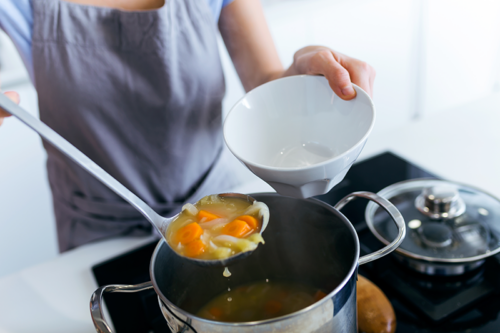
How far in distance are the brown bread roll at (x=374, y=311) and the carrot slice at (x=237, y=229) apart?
0.68ft

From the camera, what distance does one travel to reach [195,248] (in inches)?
21.8

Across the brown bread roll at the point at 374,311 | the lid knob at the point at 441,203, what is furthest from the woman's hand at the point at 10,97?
the lid knob at the point at 441,203

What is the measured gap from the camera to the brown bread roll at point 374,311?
1.94 ft

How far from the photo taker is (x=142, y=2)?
848 mm

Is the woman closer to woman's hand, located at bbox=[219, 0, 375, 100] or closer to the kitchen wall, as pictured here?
woman's hand, located at bbox=[219, 0, 375, 100]

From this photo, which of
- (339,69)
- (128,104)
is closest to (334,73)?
(339,69)

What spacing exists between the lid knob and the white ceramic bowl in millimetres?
233

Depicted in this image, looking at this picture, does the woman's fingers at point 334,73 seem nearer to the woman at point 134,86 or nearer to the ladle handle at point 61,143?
the woman at point 134,86

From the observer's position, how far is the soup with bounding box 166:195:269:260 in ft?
1.79

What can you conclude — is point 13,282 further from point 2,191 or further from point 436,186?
point 2,191

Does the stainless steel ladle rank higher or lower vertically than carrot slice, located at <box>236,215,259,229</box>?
higher

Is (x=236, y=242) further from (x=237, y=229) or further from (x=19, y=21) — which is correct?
(x=19, y=21)

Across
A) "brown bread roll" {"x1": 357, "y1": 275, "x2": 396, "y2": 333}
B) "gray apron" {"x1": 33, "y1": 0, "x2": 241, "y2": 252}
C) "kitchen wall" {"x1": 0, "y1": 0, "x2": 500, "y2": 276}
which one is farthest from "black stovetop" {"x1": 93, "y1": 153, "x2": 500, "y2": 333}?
"kitchen wall" {"x1": 0, "y1": 0, "x2": 500, "y2": 276}

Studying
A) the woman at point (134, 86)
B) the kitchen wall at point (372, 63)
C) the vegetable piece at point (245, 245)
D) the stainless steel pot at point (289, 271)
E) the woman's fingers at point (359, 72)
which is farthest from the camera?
the kitchen wall at point (372, 63)
